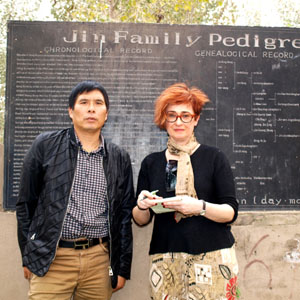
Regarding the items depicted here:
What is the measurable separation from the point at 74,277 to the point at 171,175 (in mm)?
987

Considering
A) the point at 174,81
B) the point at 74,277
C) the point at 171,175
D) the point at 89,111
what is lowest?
the point at 74,277

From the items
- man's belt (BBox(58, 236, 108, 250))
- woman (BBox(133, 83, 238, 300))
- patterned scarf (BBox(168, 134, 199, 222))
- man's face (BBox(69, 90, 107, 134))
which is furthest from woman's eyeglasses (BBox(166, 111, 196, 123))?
man's belt (BBox(58, 236, 108, 250))

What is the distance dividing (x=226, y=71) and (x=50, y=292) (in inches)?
106

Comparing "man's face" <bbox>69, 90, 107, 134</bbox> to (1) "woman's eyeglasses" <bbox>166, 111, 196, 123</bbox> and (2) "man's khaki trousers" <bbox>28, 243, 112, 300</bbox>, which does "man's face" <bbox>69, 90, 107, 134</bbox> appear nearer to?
(1) "woman's eyeglasses" <bbox>166, 111, 196, 123</bbox>

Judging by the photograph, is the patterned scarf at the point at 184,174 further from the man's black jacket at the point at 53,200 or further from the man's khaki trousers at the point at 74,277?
the man's khaki trousers at the point at 74,277

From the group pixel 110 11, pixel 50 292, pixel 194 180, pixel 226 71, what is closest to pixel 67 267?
pixel 50 292

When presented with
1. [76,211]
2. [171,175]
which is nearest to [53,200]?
[76,211]

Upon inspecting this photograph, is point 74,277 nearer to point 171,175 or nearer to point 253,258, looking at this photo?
point 171,175

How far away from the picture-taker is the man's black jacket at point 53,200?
91.4 inches

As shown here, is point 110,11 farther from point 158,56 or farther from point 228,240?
point 228,240

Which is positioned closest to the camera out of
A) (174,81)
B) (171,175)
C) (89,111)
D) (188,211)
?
(188,211)

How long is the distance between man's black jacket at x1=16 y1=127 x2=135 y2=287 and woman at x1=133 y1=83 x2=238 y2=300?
236 millimetres

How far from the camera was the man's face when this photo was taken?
8.21ft

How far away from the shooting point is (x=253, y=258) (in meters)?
3.50
